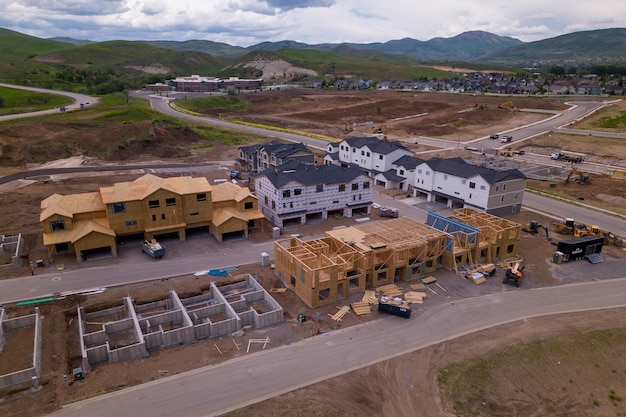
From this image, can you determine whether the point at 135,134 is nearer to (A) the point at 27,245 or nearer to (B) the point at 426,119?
(A) the point at 27,245

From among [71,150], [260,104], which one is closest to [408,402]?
[71,150]

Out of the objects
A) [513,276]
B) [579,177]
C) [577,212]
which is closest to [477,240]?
[513,276]

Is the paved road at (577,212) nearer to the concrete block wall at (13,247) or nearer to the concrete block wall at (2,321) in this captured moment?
the concrete block wall at (2,321)

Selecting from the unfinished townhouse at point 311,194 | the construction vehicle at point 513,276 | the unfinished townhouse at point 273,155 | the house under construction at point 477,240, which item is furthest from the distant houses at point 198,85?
the construction vehicle at point 513,276

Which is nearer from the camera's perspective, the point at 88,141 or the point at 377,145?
the point at 377,145

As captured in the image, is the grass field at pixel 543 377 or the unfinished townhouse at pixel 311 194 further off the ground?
the unfinished townhouse at pixel 311 194

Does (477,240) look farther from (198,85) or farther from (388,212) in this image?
(198,85)
